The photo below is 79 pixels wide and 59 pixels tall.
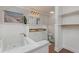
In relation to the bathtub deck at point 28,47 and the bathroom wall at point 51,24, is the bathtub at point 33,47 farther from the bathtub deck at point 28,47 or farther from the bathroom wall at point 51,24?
the bathroom wall at point 51,24

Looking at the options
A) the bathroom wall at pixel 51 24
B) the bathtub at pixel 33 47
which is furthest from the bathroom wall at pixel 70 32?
the bathtub at pixel 33 47

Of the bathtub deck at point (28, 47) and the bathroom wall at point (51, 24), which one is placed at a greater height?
the bathroom wall at point (51, 24)

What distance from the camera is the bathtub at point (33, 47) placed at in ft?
3.50

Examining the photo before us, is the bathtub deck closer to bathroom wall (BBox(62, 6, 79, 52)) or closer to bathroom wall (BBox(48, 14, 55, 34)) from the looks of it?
bathroom wall (BBox(48, 14, 55, 34))

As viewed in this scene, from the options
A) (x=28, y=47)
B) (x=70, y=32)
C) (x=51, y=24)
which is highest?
(x=51, y=24)

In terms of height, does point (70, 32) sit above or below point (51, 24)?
below

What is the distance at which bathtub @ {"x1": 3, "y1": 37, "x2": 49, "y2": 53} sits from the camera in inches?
41.9

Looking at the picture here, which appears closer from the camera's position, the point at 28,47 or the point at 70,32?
the point at 28,47

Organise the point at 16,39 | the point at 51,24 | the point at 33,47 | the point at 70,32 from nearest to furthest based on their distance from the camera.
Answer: the point at 33,47 → the point at 16,39 → the point at 51,24 → the point at 70,32

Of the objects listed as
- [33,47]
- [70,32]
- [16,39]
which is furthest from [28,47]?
[70,32]

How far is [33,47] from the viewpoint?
3.75 ft

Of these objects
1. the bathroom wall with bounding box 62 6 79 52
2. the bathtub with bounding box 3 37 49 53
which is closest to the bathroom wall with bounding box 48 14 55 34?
the bathtub with bounding box 3 37 49 53

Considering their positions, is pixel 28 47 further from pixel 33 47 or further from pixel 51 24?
pixel 51 24
